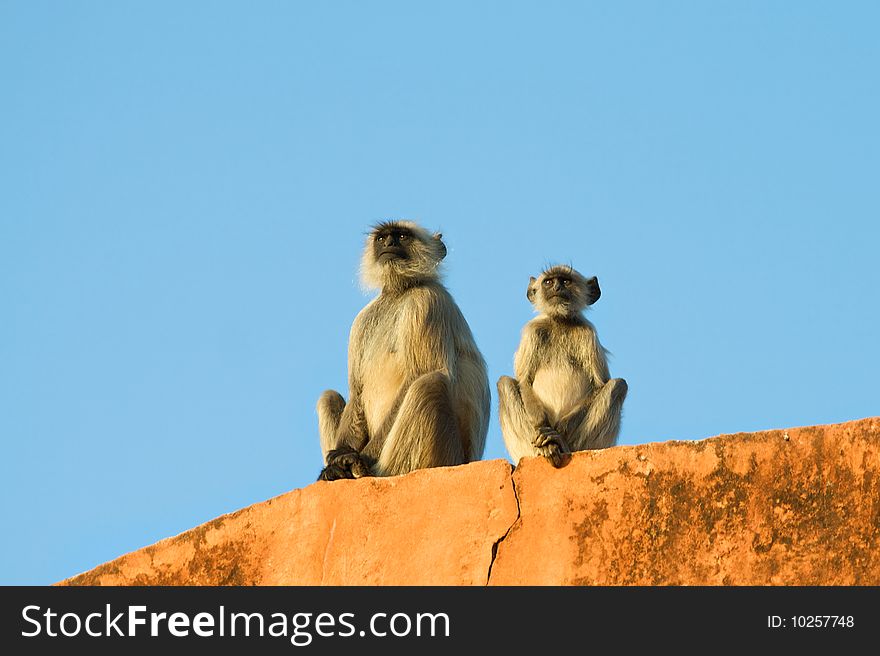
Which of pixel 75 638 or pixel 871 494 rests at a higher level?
pixel 871 494

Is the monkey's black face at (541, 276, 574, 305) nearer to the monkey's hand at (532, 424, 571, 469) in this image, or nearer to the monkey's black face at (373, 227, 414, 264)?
the monkey's black face at (373, 227, 414, 264)

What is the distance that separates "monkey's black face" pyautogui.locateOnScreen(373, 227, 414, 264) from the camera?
841cm

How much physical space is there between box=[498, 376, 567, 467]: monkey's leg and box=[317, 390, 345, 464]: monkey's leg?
0.98 m

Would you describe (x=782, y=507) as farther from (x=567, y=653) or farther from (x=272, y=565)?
(x=272, y=565)

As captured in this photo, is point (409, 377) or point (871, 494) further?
point (409, 377)

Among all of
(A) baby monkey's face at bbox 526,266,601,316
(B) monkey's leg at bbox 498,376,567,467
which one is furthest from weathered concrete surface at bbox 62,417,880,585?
(A) baby monkey's face at bbox 526,266,601,316

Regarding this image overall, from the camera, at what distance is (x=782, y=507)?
5234mm

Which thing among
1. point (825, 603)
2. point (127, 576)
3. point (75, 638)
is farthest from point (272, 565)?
point (825, 603)

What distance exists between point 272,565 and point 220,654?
1.10 m

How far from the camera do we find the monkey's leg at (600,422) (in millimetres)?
8281

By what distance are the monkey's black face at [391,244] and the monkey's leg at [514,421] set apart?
3.13 ft

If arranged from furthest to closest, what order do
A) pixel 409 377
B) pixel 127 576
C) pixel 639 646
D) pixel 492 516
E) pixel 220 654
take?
pixel 409 377
pixel 127 576
pixel 492 516
pixel 220 654
pixel 639 646

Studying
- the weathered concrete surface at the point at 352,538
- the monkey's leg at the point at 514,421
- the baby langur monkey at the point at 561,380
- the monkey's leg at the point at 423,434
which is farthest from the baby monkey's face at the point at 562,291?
the weathered concrete surface at the point at 352,538

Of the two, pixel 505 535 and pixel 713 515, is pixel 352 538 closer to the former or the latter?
pixel 505 535
